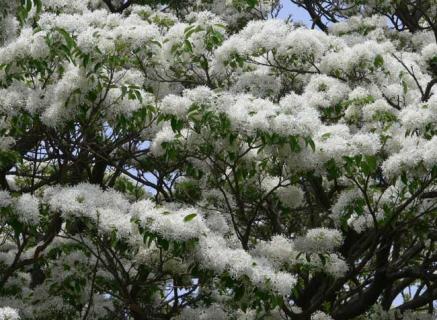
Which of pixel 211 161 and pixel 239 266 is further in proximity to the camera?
pixel 211 161

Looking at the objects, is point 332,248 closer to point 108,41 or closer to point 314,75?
point 314,75

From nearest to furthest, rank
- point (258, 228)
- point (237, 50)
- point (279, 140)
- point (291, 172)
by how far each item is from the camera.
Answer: point (279, 140)
point (291, 172)
point (237, 50)
point (258, 228)

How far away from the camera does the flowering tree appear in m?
6.26

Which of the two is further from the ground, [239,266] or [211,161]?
[211,161]

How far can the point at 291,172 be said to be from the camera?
22.4 ft

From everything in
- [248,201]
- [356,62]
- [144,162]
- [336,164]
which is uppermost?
[356,62]

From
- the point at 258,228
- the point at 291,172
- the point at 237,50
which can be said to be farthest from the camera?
the point at 258,228

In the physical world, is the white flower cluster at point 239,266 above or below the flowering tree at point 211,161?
below

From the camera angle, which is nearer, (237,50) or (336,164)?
(336,164)

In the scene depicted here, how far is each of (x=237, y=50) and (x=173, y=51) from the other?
2.21 feet

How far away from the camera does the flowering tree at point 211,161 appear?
20.5 ft

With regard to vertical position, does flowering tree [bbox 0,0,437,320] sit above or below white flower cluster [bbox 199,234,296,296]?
above

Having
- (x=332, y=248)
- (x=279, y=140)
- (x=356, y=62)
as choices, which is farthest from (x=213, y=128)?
(x=356, y=62)

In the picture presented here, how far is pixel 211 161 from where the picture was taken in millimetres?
6992
